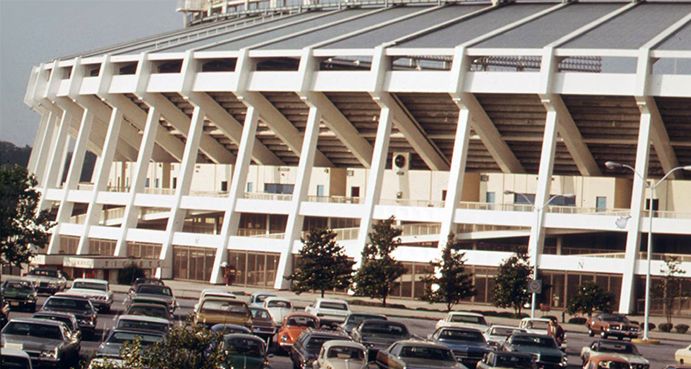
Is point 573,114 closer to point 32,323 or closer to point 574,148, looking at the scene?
point 574,148

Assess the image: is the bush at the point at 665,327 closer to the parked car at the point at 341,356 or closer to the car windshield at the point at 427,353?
the car windshield at the point at 427,353

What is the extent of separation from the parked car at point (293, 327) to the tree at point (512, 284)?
26.6 m

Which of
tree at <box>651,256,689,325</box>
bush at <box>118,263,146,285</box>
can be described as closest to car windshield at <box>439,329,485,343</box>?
tree at <box>651,256,689,325</box>

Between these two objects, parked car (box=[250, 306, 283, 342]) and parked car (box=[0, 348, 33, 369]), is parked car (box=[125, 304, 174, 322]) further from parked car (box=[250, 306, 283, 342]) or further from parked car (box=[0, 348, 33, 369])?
parked car (box=[0, 348, 33, 369])

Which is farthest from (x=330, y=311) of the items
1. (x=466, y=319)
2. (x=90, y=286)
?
(x=90, y=286)

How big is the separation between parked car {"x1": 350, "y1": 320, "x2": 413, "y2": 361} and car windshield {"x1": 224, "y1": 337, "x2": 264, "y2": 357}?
6.70m

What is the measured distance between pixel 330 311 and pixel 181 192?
39.2 m

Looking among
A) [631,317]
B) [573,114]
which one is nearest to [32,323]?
[631,317]

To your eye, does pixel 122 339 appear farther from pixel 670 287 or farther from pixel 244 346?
pixel 670 287

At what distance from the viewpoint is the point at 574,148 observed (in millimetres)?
74625

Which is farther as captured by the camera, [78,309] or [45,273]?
[45,273]

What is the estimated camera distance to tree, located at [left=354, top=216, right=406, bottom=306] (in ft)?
220

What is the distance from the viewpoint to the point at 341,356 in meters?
29.8

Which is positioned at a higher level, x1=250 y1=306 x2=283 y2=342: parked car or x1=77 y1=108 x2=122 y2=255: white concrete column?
x1=77 y1=108 x2=122 y2=255: white concrete column
